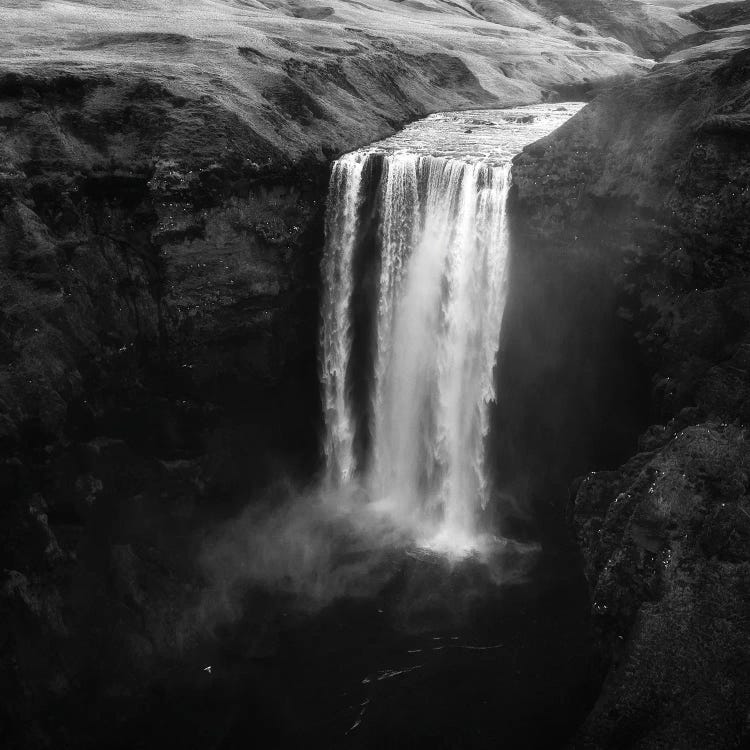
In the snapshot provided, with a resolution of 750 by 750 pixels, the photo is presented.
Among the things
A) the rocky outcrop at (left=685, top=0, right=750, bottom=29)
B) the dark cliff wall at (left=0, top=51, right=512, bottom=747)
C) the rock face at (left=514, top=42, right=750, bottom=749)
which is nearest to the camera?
the rock face at (left=514, top=42, right=750, bottom=749)

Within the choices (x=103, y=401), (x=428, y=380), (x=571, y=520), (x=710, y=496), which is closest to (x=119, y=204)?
(x=103, y=401)

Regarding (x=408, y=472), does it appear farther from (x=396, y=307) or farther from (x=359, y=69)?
(x=359, y=69)

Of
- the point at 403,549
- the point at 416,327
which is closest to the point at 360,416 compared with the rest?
the point at 416,327

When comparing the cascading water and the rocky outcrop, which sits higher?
the rocky outcrop

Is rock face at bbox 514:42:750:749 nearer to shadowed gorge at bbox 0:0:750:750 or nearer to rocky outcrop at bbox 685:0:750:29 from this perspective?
shadowed gorge at bbox 0:0:750:750

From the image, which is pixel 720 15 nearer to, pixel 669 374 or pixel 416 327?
pixel 416 327

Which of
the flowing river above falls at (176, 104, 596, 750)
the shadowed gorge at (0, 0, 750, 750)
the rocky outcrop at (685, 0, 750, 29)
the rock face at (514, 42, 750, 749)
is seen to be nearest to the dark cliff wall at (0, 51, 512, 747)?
the shadowed gorge at (0, 0, 750, 750)
